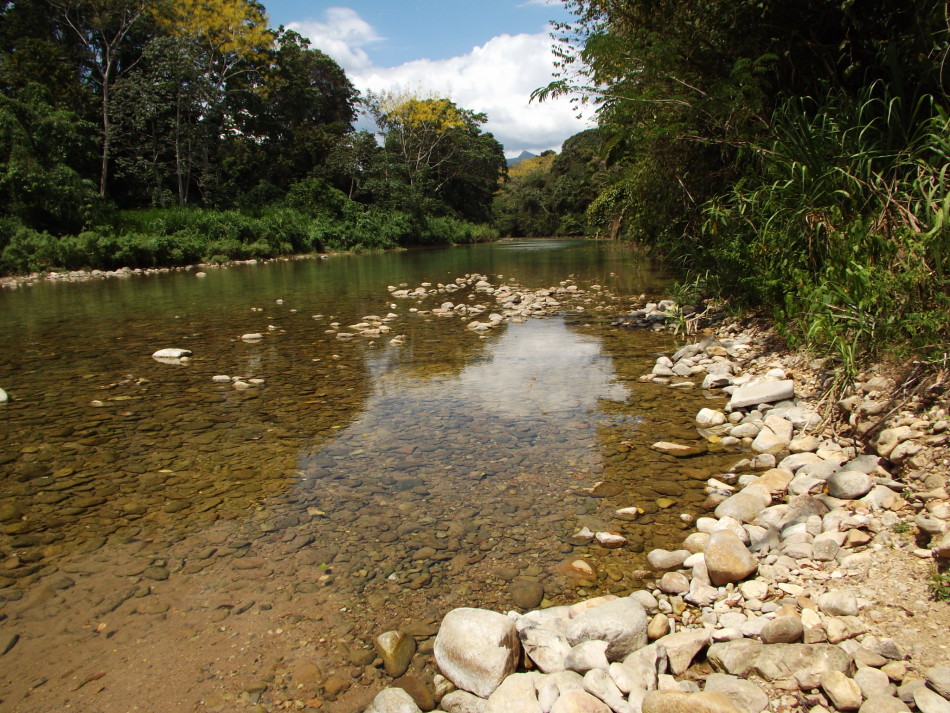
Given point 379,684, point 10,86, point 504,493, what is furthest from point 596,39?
point 10,86

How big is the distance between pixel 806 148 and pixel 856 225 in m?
1.15

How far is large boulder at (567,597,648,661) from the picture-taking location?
2.34m

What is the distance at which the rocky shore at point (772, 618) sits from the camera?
203cm

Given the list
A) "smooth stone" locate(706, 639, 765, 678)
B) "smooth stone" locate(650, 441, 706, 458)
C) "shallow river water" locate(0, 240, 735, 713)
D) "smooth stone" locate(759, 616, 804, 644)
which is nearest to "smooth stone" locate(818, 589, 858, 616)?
"smooth stone" locate(759, 616, 804, 644)

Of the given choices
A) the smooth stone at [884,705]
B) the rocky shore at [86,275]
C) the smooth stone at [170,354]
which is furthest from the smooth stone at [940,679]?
the rocky shore at [86,275]

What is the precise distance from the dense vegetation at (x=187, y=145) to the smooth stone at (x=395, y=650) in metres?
23.0

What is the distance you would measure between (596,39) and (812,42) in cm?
270

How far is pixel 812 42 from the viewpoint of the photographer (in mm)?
6109

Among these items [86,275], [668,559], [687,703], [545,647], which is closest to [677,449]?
[668,559]

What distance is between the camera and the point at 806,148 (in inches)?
212

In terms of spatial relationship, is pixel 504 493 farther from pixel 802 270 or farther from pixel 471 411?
pixel 802 270

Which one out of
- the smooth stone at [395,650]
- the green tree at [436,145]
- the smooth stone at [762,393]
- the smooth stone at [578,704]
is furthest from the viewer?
the green tree at [436,145]

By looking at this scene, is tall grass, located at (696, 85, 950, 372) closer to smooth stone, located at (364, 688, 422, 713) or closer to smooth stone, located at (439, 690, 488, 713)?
smooth stone, located at (439, 690, 488, 713)

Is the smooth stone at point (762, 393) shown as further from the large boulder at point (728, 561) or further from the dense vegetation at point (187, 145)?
the dense vegetation at point (187, 145)
